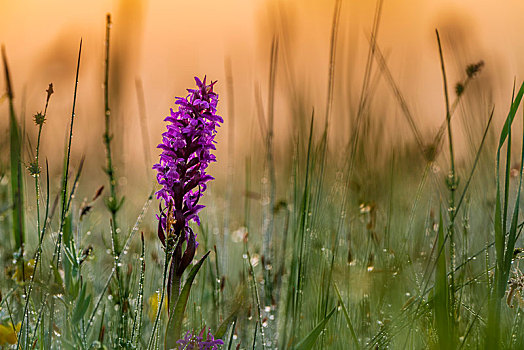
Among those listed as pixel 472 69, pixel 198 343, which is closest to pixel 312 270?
pixel 198 343

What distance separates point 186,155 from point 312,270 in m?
0.40

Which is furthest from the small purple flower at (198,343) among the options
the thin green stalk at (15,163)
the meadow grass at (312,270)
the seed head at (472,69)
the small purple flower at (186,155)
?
the seed head at (472,69)

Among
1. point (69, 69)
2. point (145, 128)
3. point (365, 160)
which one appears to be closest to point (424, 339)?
point (365, 160)

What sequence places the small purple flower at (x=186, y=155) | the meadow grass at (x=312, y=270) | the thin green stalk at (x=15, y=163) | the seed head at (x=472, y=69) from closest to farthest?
the meadow grass at (x=312, y=270) < the small purple flower at (x=186, y=155) < the thin green stalk at (x=15, y=163) < the seed head at (x=472, y=69)

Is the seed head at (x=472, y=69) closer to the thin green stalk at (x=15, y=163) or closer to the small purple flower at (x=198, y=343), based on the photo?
Answer: the small purple flower at (x=198, y=343)

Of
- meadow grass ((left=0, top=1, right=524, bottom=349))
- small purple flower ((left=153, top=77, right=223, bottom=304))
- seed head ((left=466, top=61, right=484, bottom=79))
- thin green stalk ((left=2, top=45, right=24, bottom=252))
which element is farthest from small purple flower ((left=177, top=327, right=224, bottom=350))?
seed head ((left=466, top=61, right=484, bottom=79))

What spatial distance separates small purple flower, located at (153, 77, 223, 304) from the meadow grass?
0.24 ft

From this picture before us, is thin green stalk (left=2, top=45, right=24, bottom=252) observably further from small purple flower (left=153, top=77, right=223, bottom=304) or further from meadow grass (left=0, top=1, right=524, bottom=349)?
small purple flower (left=153, top=77, right=223, bottom=304)

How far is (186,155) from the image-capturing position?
1132mm

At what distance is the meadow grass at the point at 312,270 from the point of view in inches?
39.9

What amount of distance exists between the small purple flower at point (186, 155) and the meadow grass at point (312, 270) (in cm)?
7

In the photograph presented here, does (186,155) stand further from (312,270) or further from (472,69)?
(472,69)

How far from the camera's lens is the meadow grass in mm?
1014

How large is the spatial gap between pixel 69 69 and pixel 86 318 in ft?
4.25
